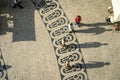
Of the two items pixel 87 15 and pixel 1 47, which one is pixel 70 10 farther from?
pixel 1 47

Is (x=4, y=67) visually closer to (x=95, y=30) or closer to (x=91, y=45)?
(x=91, y=45)

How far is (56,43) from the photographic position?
2128 cm

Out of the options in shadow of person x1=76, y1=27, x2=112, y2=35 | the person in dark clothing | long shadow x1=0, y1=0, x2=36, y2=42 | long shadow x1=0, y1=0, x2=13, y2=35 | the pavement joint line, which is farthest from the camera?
the person in dark clothing

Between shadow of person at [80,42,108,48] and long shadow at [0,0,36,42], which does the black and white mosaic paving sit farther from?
shadow of person at [80,42,108,48]

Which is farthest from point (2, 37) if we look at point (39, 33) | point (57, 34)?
point (57, 34)

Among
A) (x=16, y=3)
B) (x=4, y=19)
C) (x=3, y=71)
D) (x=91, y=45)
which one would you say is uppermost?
(x=16, y=3)

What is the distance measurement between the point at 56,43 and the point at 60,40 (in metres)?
0.39

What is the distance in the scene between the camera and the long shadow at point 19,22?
71.2 feet

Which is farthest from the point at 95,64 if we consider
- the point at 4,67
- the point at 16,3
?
the point at 16,3

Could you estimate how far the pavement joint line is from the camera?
2027 centimetres

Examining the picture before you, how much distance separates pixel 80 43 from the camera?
69.4 feet

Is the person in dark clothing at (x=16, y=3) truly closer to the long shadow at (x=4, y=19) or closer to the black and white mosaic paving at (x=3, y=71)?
the long shadow at (x=4, y=19)

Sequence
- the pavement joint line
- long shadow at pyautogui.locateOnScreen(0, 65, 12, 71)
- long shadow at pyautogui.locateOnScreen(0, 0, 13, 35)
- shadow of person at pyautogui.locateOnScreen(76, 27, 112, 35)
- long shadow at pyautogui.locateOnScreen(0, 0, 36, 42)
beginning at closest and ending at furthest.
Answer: the pavement joint line
long shadow at pyautogui.locateOnScreen(0, 65, 12, 71)
shadow of person at pyautogui.locateOnScreen(76, 27, 112, 35)
long shadow at pyautogui.locateOnScreen(0, 0, 36, 42)
long shadow at pyautogui.locateOnScreen(0, 0, 13, 35)

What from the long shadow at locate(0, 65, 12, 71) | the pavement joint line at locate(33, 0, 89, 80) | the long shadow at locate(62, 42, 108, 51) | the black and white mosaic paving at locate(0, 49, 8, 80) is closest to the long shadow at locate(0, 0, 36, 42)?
the pavement joint line at locate(33, 0, 89, 80)
